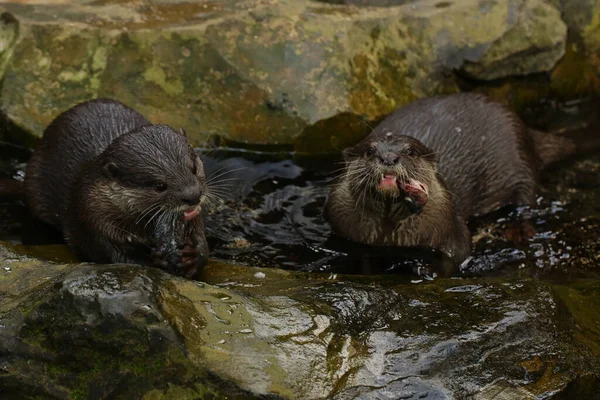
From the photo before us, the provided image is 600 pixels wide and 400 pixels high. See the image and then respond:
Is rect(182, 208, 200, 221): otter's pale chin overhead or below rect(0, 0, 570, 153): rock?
below

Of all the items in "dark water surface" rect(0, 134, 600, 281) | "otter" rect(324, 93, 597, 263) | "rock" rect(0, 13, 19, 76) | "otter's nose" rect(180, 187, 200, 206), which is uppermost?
"rock" rect(0, 13, 19, 76)

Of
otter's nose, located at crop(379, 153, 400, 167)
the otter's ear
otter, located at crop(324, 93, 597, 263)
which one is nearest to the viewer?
the otter's ear

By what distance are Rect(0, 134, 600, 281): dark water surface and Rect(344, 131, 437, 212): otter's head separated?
28 cm

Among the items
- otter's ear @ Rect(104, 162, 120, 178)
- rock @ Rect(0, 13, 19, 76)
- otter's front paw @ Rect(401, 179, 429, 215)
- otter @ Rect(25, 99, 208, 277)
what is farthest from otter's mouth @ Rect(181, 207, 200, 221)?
rock @ Rect(0, 13, 19, 76)

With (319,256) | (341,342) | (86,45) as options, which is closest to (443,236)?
(319,256)

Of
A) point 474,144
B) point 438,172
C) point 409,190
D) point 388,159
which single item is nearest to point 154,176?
point 388,159

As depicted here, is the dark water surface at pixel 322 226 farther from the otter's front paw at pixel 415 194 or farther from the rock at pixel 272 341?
the rock at pixel 272 341

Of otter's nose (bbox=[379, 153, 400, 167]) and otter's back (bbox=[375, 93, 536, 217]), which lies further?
otter's back (bbox=[375, 93, 536, 217])

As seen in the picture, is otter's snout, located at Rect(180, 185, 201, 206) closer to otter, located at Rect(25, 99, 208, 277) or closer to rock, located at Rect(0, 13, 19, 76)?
otter, located at Rect(25, 99, 208, 277)

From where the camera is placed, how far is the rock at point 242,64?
4.55m

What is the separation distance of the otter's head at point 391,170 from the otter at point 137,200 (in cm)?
70

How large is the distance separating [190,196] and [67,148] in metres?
0.96

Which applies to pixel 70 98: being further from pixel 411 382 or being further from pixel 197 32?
pixel 411 382

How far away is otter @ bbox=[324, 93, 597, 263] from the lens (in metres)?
3.67
